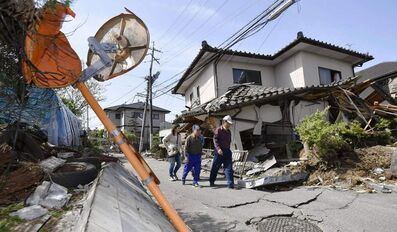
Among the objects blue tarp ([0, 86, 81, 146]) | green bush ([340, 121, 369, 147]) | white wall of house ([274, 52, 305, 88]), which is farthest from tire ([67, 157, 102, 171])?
white wall of house ([274, 52, 305, 88])

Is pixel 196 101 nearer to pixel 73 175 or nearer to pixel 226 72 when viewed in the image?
pixel 226 72

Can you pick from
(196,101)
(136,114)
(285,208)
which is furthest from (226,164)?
(136,114)

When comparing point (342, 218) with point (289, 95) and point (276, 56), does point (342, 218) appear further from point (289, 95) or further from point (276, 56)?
point (276, 56)

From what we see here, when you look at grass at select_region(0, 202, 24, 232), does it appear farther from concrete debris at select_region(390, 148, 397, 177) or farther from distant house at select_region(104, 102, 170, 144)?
distant house at select_region(104, 102, 170, 144)

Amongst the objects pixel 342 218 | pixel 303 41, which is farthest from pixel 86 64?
pixel 303 41

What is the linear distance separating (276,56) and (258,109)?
6.52 meters

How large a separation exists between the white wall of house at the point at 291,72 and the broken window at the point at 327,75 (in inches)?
59.7

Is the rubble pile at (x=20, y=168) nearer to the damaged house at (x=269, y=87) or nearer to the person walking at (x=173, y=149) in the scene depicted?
the person walking at (x=173, y=149)

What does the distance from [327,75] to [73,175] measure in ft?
52.8

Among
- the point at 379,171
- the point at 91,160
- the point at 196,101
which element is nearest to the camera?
the point at 91,160

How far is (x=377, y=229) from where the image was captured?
14.0ft

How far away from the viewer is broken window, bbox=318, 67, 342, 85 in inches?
650

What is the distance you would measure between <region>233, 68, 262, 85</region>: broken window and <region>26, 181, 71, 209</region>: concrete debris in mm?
13449

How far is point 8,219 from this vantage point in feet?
9.86
